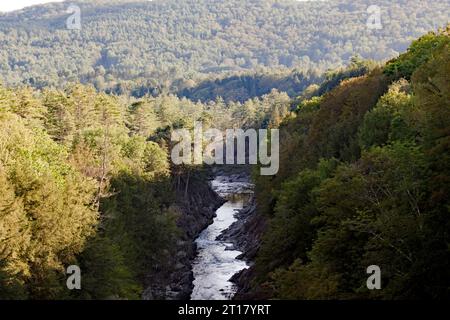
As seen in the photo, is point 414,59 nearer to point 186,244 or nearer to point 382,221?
point 186,244

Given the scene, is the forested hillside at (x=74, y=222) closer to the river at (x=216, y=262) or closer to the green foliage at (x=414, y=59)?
the river at (x=216, y=262)

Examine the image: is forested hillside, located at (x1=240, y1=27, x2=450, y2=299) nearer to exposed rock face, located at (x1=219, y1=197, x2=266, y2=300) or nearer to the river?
exposed rock face, located at (x1=219, y1=197, x2=266, y2=300)

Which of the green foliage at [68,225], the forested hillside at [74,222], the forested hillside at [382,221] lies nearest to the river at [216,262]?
the forested hillside at [74,222]

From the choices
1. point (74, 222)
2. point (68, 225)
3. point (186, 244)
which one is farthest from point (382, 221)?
point (186, 244)

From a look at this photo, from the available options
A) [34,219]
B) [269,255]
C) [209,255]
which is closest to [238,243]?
[209,255]

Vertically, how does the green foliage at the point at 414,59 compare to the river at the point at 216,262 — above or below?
above
